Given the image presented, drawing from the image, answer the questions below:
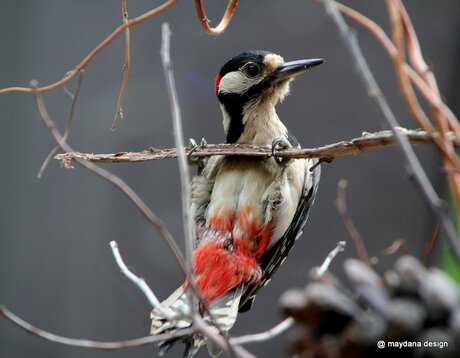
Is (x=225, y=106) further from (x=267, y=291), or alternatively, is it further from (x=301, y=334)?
(x=267, y=291)

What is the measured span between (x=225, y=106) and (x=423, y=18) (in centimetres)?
215

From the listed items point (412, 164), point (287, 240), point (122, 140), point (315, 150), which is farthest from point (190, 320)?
point (122, 140)

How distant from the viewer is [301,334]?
0.71m

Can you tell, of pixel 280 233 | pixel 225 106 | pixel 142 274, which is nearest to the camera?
pixel 280 233

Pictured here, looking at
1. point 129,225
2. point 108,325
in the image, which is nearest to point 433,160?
point 129,225

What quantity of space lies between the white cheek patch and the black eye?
0.04 feet

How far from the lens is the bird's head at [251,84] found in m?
2.15

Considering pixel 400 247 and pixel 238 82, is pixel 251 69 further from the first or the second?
pixel 400 247

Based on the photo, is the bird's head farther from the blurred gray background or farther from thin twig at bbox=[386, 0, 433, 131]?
the blurred gray background

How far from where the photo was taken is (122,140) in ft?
12.3

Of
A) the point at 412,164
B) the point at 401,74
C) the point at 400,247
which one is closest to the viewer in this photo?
the point at 412,164

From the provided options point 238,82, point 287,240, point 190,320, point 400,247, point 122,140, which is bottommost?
point 287,240

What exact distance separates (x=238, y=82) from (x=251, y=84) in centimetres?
4

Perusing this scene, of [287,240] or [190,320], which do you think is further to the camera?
[287,240]
